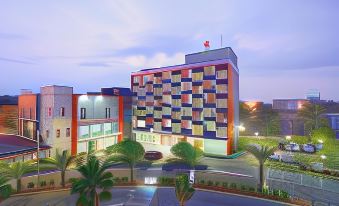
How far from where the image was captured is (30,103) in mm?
44469

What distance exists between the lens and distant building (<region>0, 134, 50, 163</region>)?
33.6m

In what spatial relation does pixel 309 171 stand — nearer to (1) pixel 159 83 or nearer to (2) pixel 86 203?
(2) pixel 86 203

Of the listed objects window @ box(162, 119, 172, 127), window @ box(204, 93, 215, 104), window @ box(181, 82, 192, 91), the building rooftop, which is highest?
window @ box(181, 82, 192, 91)

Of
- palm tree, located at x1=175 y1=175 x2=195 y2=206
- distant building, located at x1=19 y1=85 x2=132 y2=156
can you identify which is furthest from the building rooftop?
palm tree, located at x1=175 y1=175 x2=195 y2=206

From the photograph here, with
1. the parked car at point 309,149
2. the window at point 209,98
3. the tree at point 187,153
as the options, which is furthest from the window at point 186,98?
Answer: the parked car at point 309,149

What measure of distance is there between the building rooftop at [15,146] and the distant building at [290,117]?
72.8 meters

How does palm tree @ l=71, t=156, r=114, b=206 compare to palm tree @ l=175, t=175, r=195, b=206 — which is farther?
palm tree @ l=175, t=175, r=195, b=206

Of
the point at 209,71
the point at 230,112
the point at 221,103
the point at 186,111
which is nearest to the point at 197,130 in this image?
the point at 186,111

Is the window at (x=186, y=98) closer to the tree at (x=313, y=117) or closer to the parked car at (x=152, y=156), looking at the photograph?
the parked car at (x=152, y=156)

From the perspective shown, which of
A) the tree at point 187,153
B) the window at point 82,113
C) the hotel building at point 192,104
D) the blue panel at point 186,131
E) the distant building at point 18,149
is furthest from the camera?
the blue panel at point 186,131

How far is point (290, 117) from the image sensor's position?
84.2 m

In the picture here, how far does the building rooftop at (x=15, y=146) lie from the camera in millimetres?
33875

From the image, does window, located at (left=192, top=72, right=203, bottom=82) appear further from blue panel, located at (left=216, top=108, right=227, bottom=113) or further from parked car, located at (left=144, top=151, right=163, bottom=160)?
parked car, located at (left=144, top=151, right=163, bottom=160)

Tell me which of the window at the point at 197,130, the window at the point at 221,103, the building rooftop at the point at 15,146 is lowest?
the building rooftop at the point at 15,146
